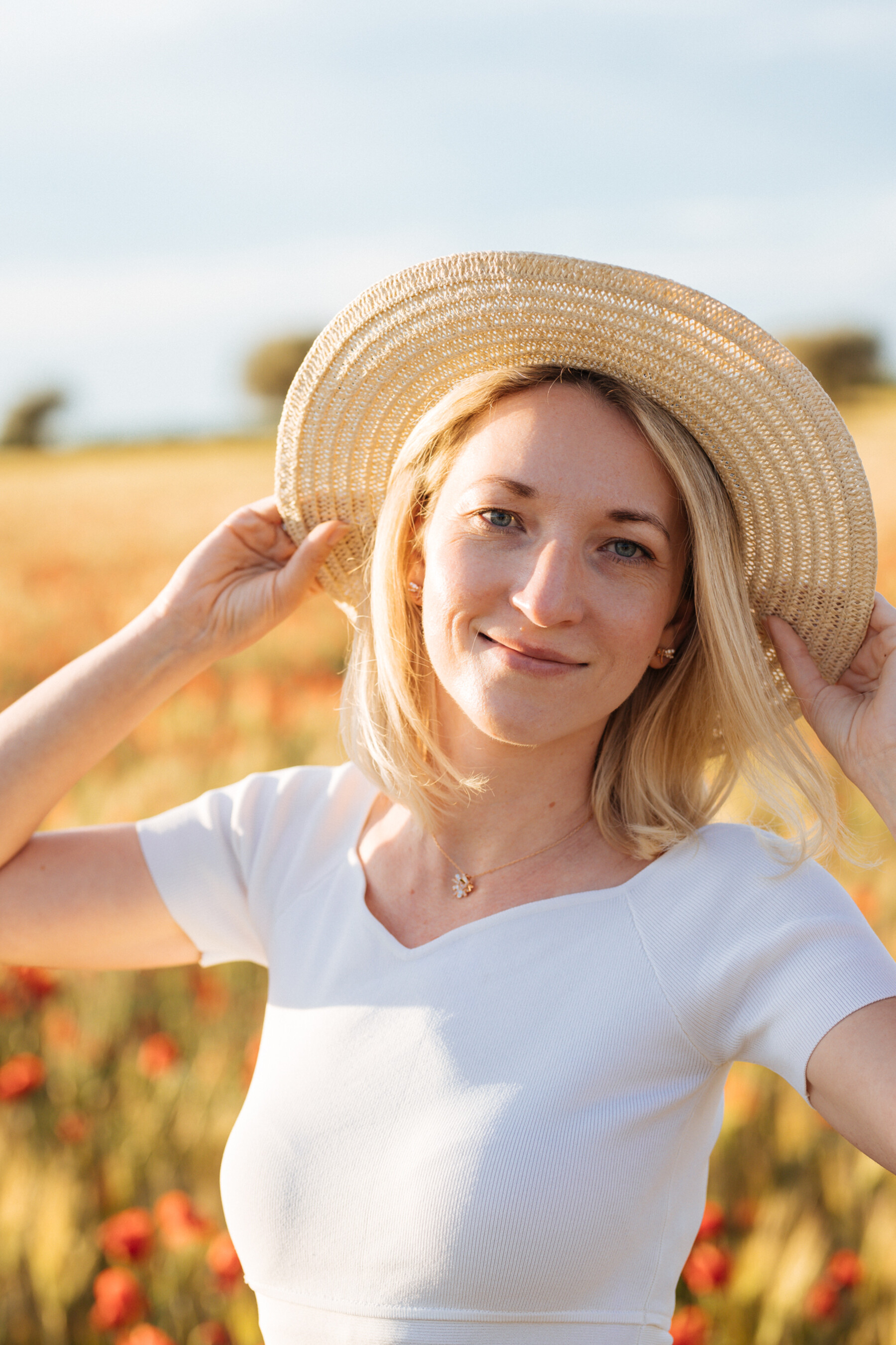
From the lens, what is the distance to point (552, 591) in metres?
1.55

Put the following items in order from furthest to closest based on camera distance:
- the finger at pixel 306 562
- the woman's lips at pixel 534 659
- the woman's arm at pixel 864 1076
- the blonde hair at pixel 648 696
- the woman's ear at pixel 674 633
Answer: the finger at pixel 306 562 → the woman's ear at pixel 674 633 → the blonde hair at pixel 648 696 → the woman's lips at pixel 534 659 → the woman's arm at pixel 864 1076

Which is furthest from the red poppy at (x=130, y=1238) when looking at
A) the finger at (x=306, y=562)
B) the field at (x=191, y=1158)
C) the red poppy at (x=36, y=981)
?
the finger at (x=306, y=562)

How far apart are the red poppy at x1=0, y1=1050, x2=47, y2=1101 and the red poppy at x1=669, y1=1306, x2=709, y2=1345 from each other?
57.8 inches

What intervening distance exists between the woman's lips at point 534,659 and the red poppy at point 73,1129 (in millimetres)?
1705

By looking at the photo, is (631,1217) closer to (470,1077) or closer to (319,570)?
(470,1077)

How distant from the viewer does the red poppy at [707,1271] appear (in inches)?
85.1

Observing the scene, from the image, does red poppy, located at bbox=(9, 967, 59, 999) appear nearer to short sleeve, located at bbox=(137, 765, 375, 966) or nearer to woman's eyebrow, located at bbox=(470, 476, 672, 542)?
short sleeve, located at bbox=(137, 765, 375, 966)

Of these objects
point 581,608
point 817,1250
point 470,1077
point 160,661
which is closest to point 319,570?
point 160,661

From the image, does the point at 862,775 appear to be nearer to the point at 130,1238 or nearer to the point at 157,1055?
the point at 130,1238

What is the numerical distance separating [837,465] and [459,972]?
37.9 inches

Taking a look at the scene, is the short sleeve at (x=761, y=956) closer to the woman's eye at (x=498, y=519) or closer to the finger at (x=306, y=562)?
the woman's eye at (x=498, y=519)

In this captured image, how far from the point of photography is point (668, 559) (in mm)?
1692

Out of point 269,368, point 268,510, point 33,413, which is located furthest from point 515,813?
point 269,368

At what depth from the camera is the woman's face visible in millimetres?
1596
